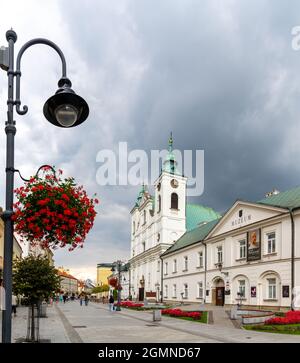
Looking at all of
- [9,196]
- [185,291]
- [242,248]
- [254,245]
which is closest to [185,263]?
[185,291]

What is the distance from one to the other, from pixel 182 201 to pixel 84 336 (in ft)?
177

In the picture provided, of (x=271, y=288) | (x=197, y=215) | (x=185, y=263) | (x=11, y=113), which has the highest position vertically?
(x=11, y=113)

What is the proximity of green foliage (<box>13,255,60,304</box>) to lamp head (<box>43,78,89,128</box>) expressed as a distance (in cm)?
957

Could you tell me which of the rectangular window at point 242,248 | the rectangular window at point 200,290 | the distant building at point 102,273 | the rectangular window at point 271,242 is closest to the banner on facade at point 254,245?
the rectangular window at point 271,242

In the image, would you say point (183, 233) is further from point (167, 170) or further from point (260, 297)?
point (260, 297)

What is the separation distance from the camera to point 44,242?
770cm

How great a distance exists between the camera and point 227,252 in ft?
131

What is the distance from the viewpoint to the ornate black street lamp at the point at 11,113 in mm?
5875

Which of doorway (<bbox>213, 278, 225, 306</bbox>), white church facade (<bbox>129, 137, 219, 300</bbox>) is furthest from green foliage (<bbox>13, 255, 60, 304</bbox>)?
white church facade (<bbox>129, 137, 219, 300</bbox>)

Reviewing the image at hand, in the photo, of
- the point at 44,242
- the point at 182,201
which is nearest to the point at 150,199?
the point at 182,201

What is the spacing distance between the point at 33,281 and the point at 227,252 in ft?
91.8

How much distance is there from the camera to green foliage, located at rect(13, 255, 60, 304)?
14375 millimetres

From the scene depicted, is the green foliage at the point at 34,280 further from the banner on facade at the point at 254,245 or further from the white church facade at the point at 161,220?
the white church facade at the point at 161,220

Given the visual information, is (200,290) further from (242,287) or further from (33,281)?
(33,281)
